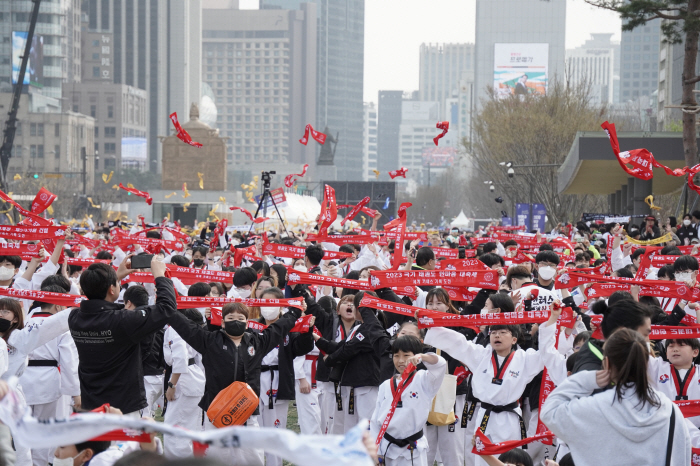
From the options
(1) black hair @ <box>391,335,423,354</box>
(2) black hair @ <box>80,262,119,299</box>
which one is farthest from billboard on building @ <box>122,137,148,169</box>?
(2) black hair @ <box>80,262,119,299</box>

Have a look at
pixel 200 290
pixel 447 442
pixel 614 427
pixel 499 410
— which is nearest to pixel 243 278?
pixel 200 290

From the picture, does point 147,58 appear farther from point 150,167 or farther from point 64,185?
point 64,185

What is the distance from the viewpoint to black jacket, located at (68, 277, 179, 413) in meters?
6.08

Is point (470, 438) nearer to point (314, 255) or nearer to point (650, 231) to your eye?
point (314, 255)

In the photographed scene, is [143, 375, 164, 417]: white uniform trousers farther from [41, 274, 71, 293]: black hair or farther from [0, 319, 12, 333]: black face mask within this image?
[0, 319, 12, 333]: black face mask

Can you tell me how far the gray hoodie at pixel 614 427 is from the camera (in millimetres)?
3934

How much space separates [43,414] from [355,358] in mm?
2694

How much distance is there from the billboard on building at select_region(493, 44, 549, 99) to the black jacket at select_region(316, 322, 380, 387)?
123m

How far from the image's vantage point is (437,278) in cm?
810

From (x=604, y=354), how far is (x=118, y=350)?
352 centimetres

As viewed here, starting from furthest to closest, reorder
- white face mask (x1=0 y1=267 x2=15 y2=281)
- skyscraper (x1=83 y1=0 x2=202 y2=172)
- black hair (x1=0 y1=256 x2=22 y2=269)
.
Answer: skyscraper (x1=83 y1=0 x2=202 y2=172), black hair (x1=0 y1=256 x2=22 y2=269), white face mask (x1=0 y1=267 x2=15 y2=281)

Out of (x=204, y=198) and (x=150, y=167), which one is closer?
(x=204, y=198)

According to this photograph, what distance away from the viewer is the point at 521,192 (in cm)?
5175

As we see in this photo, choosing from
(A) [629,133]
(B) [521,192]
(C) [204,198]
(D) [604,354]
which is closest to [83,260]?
(D) [604,354]
